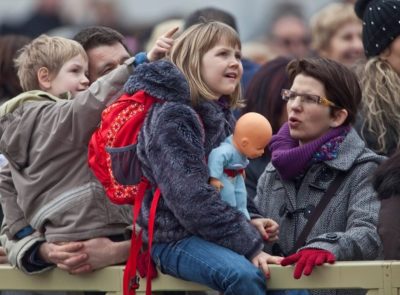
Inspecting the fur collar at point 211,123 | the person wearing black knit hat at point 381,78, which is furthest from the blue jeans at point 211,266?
the person wearing black knit hat at point 381,78

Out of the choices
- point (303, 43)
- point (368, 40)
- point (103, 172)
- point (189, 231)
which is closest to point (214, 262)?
point (189, 231)

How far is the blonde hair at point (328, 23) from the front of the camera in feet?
31.8

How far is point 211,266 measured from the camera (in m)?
5.67

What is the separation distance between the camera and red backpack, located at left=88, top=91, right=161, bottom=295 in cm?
585

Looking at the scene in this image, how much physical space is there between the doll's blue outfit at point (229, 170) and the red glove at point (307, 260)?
12.1 inches

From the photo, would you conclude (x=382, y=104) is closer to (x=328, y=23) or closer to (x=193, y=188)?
(x=193, y=188)

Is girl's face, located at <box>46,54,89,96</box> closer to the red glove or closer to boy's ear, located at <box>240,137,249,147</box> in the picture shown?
boy's ear, located at <box>240,137,249,147</box>

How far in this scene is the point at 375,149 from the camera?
718 cm

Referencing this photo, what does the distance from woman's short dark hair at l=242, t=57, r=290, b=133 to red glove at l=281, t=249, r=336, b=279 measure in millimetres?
2067

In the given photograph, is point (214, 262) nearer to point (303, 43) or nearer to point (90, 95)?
point (90, 95)

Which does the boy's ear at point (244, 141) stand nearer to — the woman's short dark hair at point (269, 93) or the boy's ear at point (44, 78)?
the boy's ear at point (44, 78)

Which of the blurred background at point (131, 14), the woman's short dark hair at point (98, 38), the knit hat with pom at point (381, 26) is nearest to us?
the woman's short dark hair at point (98, 38)

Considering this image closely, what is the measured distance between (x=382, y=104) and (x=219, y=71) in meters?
1.50

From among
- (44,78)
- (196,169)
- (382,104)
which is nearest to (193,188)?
(196,169)
